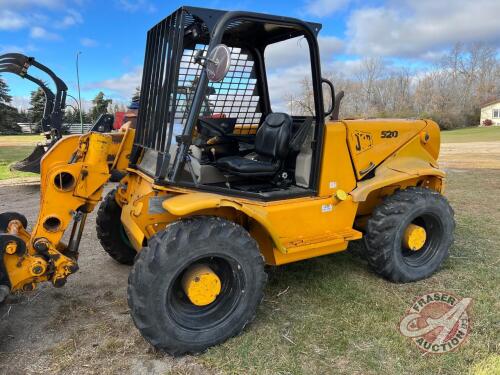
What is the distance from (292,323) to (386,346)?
0.77 m

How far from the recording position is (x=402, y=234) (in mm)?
4504

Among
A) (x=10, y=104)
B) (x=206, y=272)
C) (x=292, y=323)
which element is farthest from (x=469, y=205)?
(x=10, y=104)

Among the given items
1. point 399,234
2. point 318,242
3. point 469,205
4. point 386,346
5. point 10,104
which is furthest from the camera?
point 10,104

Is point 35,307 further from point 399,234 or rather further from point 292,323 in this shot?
point 399,234

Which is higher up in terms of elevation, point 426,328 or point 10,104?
point 10,104

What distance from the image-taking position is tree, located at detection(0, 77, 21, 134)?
4766cm

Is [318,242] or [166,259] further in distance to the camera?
[318,242]

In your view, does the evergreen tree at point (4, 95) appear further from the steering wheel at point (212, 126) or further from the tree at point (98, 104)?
the steering wheel at point (212, 126)

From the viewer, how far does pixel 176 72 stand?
11.7 feet

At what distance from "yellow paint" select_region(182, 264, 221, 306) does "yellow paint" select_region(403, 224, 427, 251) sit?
2.17 meters

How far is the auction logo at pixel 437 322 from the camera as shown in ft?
11.4

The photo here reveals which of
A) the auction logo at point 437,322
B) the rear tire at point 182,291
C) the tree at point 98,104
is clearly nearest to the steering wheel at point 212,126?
the rear tire at point 182,291

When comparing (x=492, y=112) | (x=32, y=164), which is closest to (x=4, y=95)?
(x=32, y=164)

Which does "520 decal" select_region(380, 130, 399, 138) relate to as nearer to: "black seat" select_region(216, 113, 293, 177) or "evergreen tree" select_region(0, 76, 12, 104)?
"black seat" select_region(216, 113, 293, 177)
